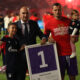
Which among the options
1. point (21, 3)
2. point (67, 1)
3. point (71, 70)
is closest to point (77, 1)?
point (67, 1)

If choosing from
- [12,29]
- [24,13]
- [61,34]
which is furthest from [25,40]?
[61,34]

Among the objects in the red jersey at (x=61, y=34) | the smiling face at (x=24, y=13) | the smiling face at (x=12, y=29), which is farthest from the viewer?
the red jersey at (x=61, y=34)

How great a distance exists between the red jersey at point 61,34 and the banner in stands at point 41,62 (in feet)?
0.61

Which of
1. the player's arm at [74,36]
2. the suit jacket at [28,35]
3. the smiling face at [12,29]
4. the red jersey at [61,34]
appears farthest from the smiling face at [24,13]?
the player's arm at [74,36]

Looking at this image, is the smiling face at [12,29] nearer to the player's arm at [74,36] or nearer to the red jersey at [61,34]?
the red jersey at [61,34]

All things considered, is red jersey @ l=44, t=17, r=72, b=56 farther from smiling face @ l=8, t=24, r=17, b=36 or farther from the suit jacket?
smiling face @ l=8, t=24, r=17, b=36

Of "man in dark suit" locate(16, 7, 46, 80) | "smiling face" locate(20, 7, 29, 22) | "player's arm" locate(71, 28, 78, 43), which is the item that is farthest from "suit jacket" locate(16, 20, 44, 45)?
"player's arm" locate(71, 28, 78, 43)

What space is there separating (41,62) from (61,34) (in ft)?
2.05

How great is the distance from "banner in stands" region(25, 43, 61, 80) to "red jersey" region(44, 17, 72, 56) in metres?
0.18

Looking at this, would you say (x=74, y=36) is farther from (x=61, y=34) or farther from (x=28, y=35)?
(x=28, y=35)

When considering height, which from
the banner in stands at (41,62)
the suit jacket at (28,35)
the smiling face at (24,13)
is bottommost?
the banner in stands at (41,62)

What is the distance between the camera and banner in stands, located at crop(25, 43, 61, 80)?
15.9 ft

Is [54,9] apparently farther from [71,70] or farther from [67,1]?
[67,1]

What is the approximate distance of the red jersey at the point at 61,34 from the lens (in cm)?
508
